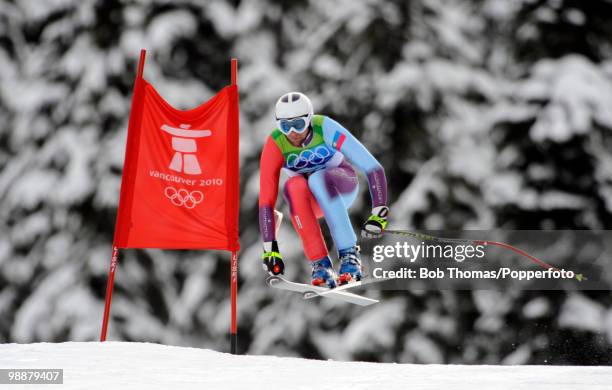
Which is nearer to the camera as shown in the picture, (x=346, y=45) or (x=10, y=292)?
(x=346, y=45)

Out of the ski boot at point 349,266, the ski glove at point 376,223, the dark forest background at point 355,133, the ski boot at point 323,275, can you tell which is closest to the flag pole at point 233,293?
the ski boot at point 323,275

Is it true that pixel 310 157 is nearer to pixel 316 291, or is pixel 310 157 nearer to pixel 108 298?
pixel 316 291

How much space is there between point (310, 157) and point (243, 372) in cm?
126

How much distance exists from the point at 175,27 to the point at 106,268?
2.52 meters

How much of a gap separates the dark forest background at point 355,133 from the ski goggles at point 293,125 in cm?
294

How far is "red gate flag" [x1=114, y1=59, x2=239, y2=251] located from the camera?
5922mm

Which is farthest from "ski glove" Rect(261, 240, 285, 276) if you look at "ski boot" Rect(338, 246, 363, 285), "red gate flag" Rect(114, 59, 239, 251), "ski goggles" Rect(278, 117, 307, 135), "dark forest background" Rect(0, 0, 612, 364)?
"dark forest background" Rect(0, 0, 612, 364)

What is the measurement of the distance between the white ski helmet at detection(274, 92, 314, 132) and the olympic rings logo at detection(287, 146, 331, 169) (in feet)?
0.53

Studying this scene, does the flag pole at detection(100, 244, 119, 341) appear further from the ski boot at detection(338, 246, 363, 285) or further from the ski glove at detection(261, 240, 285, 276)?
the ski boot at detection(338, 246, 363, 285)

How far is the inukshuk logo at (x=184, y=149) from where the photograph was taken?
5.92 m

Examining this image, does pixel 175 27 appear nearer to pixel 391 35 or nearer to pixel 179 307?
pixel 391 35

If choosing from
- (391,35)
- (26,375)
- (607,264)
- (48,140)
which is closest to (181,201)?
(26,375)

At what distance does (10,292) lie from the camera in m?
9.68

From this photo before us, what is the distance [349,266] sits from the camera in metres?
5.10
